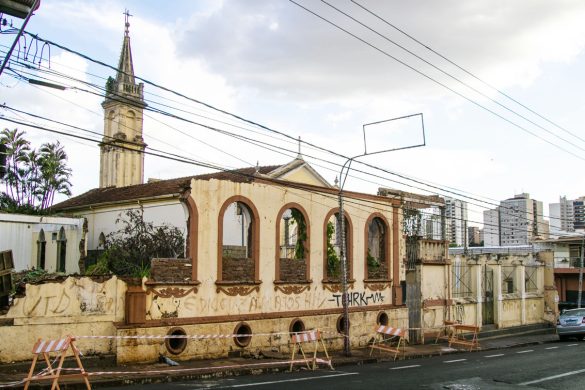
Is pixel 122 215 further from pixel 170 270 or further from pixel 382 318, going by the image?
pixel 382 318

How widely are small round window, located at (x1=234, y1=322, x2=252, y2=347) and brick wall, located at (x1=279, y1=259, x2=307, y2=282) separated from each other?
218 cm

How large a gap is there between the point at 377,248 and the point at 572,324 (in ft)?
31.1

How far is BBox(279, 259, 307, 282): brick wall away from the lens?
771 inches

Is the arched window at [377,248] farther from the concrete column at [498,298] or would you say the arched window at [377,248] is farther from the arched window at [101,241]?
the arched window at [101,241]

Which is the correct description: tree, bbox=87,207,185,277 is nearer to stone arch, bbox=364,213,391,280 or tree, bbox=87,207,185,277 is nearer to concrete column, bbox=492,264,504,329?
stone arch, bbox=364,213,391,280

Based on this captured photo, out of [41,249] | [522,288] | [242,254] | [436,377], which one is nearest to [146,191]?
[41,249]

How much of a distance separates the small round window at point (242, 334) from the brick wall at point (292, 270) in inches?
85.8

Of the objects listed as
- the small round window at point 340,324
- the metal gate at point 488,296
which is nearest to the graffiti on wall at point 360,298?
the small round window at point 340,324

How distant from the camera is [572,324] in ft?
84.1

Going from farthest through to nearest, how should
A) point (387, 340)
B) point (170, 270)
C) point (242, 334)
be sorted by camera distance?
point (387, 340), point (242, 334), point (170, 270)

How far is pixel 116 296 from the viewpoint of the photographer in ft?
49.8

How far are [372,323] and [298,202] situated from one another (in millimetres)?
5702

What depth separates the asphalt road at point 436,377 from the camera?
12555 mm

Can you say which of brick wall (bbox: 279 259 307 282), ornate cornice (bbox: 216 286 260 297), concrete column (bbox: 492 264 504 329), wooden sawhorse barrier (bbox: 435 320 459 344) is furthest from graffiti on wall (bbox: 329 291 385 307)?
concrete column (bbox: 492 264 504 329)
